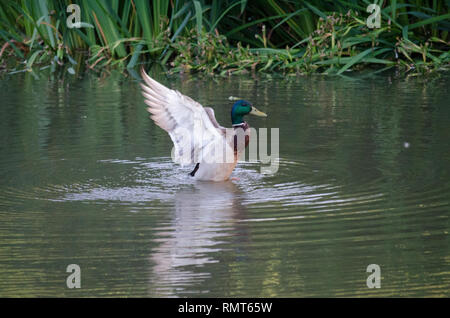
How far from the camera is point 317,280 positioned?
5.29 meters

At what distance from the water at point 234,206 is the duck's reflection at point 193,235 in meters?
0.02

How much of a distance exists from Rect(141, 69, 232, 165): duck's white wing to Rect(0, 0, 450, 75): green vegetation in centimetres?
622

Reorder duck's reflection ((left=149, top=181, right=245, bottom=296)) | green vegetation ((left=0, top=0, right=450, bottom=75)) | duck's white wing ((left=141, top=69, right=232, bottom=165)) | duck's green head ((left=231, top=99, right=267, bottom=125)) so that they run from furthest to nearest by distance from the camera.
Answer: green vegetation ((left=0, top=0, right=450, bottom=75)) → duck's green head ((left=231, top=99, right=267, bottom=125)) → duck's white wing ((left=141, top=69, right=232, bottom=165)) → duck's reflection ((left=149, top=181, right=245, bottom=296))

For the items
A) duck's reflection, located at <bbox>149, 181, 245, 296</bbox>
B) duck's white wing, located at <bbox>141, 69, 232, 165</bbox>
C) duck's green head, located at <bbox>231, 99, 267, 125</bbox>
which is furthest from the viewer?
duck's green head, located at <bbox>231, 99, 267, 125</bbox>

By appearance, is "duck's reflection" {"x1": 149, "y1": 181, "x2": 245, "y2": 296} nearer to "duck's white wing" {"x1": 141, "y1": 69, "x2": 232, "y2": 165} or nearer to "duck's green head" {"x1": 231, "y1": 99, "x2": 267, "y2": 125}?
"duck's white wing" {"x1": 141, "y1": 69, "x2": 232, "y2": 165}

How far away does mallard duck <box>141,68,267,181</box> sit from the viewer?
8.12 meters

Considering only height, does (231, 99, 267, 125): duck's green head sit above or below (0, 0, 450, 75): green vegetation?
below

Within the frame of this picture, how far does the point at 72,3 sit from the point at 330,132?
Result: 7351mm

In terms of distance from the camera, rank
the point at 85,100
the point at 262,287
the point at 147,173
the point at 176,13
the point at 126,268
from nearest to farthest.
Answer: the point at 262,287, the point at 126,268, the point at 147,173, the point at 85,100, the point at 176,13

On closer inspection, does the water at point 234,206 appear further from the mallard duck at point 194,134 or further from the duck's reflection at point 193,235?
the mallard duck at point 194,134

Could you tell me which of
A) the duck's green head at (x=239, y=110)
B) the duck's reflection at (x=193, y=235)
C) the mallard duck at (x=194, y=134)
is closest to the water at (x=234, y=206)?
the duck's reflection at (x=193, y=235)

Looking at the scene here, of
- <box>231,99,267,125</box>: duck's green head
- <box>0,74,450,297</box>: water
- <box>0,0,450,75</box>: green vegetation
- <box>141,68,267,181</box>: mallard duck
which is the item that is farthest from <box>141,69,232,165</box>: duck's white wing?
<box>0,0,450,75</box>: green vegetation

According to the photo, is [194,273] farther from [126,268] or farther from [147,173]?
[147,173]

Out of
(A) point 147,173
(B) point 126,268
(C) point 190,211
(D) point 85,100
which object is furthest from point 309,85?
(B) point 126,268
